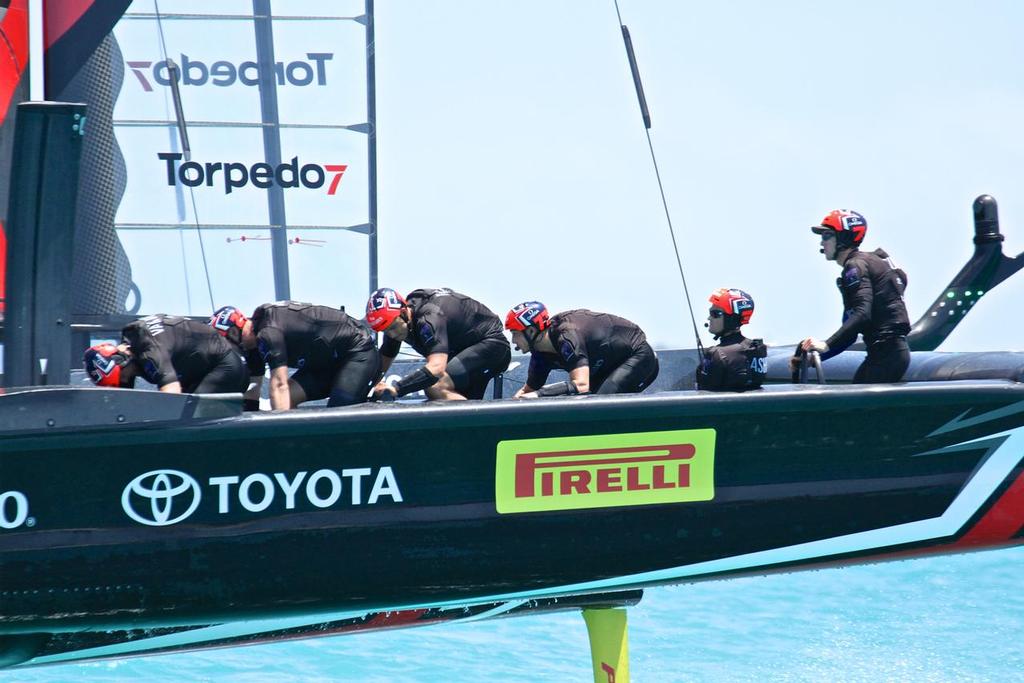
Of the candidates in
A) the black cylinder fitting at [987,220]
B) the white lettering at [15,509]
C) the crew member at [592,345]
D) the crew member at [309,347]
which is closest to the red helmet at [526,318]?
the crew member at [592,345]

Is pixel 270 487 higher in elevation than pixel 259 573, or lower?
higher

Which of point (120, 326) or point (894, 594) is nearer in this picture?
point (120, 326)

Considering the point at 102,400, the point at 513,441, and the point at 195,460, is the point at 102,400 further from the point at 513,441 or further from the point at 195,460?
the point at 513,441

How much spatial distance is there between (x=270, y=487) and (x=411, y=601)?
0.71m

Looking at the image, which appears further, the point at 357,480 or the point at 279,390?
the point at 279,390

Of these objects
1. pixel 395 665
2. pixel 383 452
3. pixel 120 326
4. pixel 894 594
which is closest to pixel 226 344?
pixel 120 326

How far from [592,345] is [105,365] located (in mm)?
2495

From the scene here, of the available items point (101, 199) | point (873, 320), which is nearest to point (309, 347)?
point (101, 199)

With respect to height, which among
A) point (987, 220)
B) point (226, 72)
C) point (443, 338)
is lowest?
point (443, 338)

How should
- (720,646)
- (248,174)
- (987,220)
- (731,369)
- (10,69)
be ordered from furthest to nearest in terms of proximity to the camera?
(720,646) < (987,220) < (248,174) < (10,69) < (731,369)

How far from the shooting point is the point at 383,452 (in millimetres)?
4586

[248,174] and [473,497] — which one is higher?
[248,174]

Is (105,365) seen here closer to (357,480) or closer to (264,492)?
(264,492)

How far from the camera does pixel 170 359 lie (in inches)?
229
